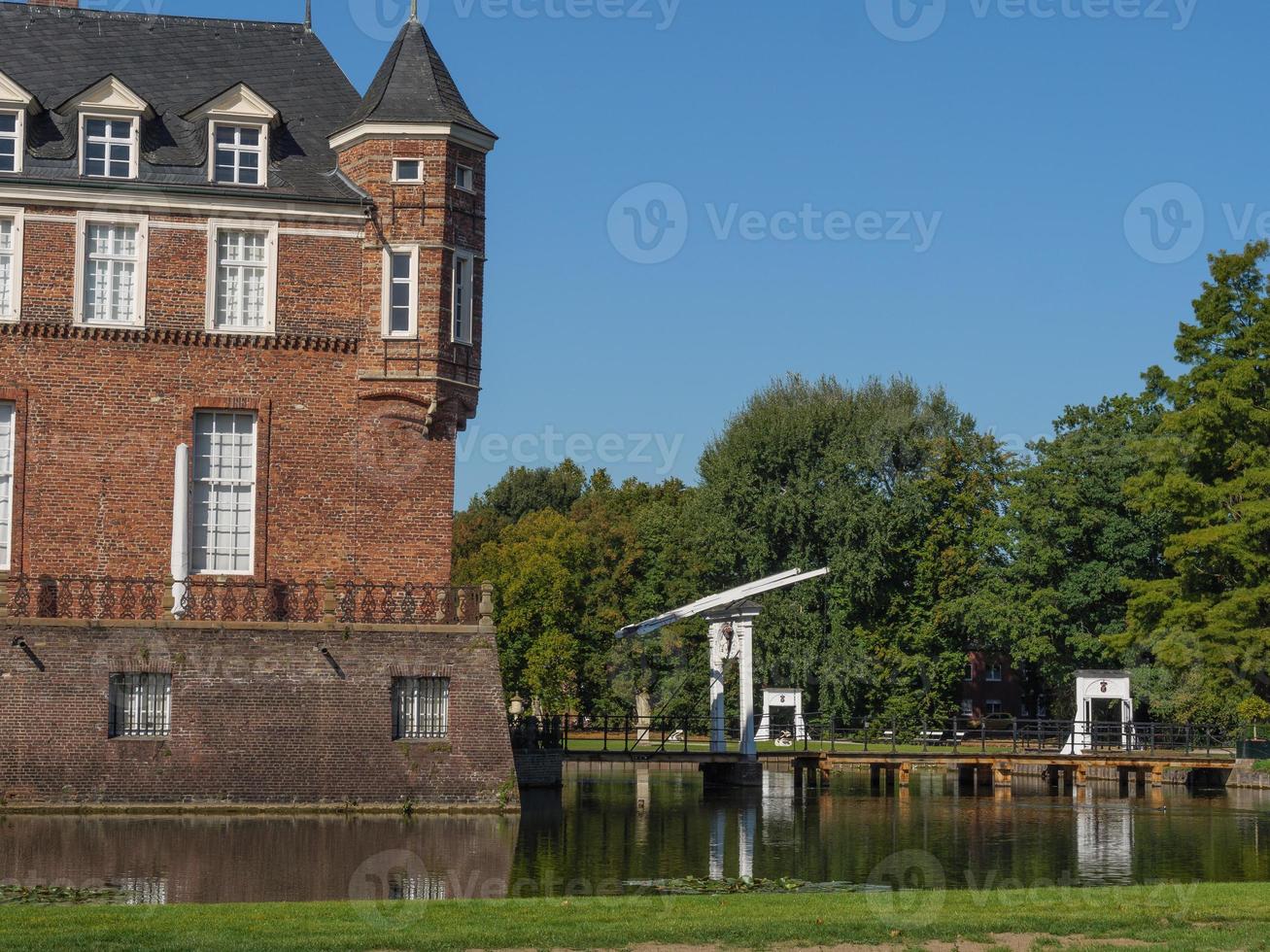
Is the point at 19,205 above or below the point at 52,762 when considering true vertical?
above

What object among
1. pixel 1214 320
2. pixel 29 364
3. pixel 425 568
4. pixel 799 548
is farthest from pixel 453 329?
pixel 799 548

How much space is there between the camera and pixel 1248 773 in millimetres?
44969

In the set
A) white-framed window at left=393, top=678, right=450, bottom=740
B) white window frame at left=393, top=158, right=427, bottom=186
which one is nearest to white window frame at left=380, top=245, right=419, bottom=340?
white window frame at left=393, top=158, right=427, bottom=186

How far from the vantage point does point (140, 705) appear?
29.6 m

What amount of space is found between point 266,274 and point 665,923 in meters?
20.2

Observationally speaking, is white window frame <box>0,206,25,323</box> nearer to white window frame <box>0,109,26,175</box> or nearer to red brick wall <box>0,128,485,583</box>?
Answer: red brick wall <box>0,128,485,583</box>

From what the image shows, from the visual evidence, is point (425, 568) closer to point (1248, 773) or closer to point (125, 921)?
point (125, 921)

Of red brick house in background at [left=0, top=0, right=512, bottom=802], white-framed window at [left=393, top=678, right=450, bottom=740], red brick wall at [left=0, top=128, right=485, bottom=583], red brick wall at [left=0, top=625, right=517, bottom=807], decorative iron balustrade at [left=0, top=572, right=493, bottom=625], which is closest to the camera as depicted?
red brick wall at [left=0, top=625, right=517, bottom=807]

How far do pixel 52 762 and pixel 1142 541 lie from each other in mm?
38566

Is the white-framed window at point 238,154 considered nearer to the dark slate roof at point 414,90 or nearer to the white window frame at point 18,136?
the dark slate roof at point 414,90

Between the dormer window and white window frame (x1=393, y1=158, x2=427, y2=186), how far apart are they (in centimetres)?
690

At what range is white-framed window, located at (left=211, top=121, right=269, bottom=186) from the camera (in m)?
33.1

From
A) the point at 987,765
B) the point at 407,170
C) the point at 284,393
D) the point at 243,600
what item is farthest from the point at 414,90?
the point at 987,765

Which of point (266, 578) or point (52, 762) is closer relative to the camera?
point (52, 762)
